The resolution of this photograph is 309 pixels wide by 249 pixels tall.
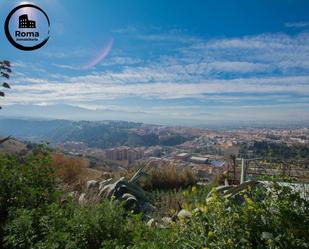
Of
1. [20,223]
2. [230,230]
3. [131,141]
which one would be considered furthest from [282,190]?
[131,141]

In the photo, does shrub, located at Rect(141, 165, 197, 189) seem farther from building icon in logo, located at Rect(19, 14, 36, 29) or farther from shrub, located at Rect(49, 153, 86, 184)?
building icon in logo, located at Rect(19, 14, 36, 29)

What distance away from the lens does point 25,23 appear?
556cm

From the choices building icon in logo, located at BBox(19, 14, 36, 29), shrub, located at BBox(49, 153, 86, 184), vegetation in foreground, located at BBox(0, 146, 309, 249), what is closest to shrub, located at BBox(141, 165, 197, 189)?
shrub, located at BBox(49, 153, 86, 184)

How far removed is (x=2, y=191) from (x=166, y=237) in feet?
7.67

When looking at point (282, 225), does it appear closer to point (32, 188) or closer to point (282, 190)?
point (282, 190)

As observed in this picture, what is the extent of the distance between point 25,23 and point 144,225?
4.46m

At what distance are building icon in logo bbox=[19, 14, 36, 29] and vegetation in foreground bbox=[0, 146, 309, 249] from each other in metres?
2.77

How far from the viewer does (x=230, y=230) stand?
205 cm

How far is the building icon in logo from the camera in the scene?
5.55 meters

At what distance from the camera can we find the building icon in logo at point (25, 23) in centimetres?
555

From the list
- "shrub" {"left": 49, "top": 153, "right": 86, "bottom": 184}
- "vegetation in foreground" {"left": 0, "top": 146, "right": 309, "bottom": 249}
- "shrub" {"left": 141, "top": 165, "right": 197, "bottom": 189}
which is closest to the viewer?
"vegetation in foreground" {"left": 0, "top": 146, "right": 309, "bottom": 249}

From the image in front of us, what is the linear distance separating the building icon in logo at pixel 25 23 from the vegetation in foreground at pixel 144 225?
2.77 m

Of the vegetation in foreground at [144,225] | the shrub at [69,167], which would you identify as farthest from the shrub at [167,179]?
the vegetation in foreground at [144,225]

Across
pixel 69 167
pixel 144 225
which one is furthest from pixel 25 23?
pixel 144 225
